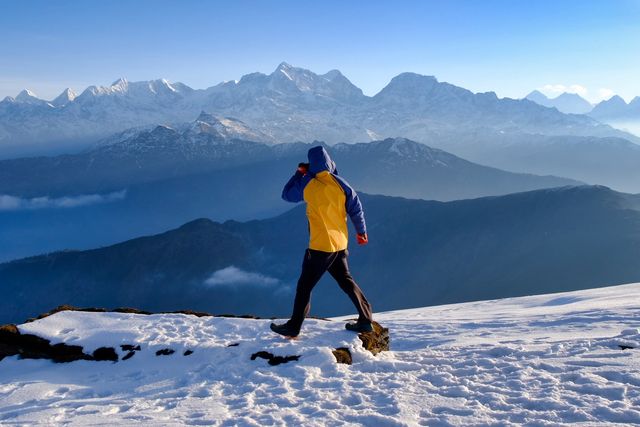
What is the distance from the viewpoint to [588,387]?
695 cm

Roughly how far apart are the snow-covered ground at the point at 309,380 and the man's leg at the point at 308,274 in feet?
1.74

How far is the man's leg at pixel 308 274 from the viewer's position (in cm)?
916

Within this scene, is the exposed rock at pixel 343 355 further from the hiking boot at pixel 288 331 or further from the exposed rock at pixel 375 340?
the hiking boot at pixel 288 331

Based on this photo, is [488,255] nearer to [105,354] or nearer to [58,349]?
[105,354]

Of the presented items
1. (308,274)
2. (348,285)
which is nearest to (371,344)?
(348,285)

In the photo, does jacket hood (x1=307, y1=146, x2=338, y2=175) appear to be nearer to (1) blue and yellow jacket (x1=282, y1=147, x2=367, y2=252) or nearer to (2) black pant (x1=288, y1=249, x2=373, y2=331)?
(1) blue and yellow jacket (x1=282, y1=147, x2=367, y2=252)

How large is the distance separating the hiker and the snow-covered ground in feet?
3.28

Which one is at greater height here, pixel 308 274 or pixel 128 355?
pixel 308 274

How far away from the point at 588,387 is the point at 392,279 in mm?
174309

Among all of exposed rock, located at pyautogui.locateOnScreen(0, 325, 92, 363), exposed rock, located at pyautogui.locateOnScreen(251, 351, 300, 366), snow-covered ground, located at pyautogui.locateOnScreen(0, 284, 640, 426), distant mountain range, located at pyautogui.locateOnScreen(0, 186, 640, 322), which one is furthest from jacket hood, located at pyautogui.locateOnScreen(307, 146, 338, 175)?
distant mountain range, located at pyautogui.locateOnScreen(0, 186, 640, 322)

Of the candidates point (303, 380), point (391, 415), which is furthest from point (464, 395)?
point (303, 380)

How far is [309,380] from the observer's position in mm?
7871

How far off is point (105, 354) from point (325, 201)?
17.1ft

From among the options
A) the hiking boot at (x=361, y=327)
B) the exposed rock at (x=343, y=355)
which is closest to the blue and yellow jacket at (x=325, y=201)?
the hiking boot at (x=361, y=327)
